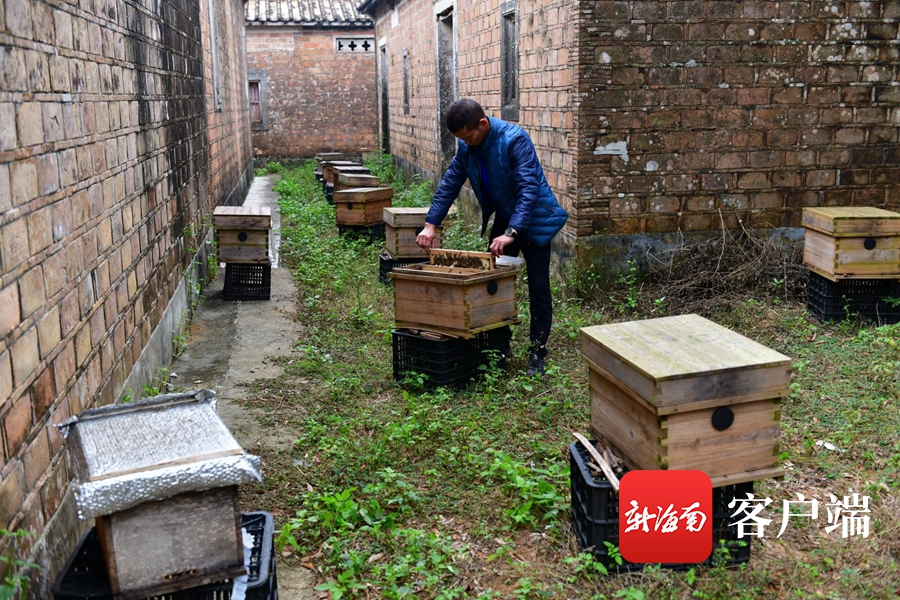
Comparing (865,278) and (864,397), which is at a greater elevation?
(865,278)


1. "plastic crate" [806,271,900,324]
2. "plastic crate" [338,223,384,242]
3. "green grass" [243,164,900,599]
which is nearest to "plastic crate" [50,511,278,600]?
"green grass" [243,164,900,599]

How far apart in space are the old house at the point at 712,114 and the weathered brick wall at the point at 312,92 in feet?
58.2

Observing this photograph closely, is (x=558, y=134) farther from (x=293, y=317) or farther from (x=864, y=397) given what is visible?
(x=864, y=397)

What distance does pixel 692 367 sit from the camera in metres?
3.04

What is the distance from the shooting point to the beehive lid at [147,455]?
2.37 meters

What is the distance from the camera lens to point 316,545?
3691 mm

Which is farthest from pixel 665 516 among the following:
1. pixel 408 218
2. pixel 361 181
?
pixel 361 181

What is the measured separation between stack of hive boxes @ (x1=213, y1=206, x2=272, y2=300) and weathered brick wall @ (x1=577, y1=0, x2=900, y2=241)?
3.15 meters

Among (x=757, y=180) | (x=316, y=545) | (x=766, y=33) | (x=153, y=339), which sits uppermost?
(x=766, y=33)

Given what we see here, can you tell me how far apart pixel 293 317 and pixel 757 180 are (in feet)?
14.6

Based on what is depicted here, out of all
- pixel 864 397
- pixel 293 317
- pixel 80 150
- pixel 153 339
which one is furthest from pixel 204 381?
pixel 864 397

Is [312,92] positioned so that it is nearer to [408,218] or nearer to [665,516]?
[408,218]

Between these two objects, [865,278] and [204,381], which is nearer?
[204,381]

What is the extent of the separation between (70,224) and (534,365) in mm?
3222
